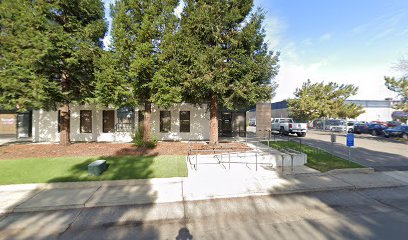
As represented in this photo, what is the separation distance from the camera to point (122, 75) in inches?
428

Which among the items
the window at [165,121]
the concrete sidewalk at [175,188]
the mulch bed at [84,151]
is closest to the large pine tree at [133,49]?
the mulch bed at [84,151]

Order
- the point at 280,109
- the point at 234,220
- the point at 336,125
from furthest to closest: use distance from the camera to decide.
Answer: the point at 280,109, the point at 336,125, the point at 234,220

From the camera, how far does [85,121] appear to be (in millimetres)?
16188

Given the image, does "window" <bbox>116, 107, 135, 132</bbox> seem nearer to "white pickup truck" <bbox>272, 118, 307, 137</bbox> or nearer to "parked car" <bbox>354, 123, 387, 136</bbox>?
"white pickup truck" <bbox>272, 118, 307, 137</bbox>

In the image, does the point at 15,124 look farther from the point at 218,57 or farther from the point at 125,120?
the point at 218,57

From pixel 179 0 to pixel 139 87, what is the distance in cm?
599

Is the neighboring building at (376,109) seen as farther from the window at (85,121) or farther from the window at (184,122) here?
the window at (85,121)

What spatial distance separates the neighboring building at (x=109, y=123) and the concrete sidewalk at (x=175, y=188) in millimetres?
9163

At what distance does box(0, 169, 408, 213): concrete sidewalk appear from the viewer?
541 centimetres

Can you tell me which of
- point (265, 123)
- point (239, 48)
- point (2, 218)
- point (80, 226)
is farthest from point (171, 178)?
point (265, 123)

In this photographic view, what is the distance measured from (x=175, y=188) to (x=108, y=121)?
1244 centimetres

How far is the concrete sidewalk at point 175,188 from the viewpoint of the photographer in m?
5.41

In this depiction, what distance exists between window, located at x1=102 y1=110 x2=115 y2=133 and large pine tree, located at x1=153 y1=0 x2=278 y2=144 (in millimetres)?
7377

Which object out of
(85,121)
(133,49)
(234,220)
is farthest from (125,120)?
(234,220)
